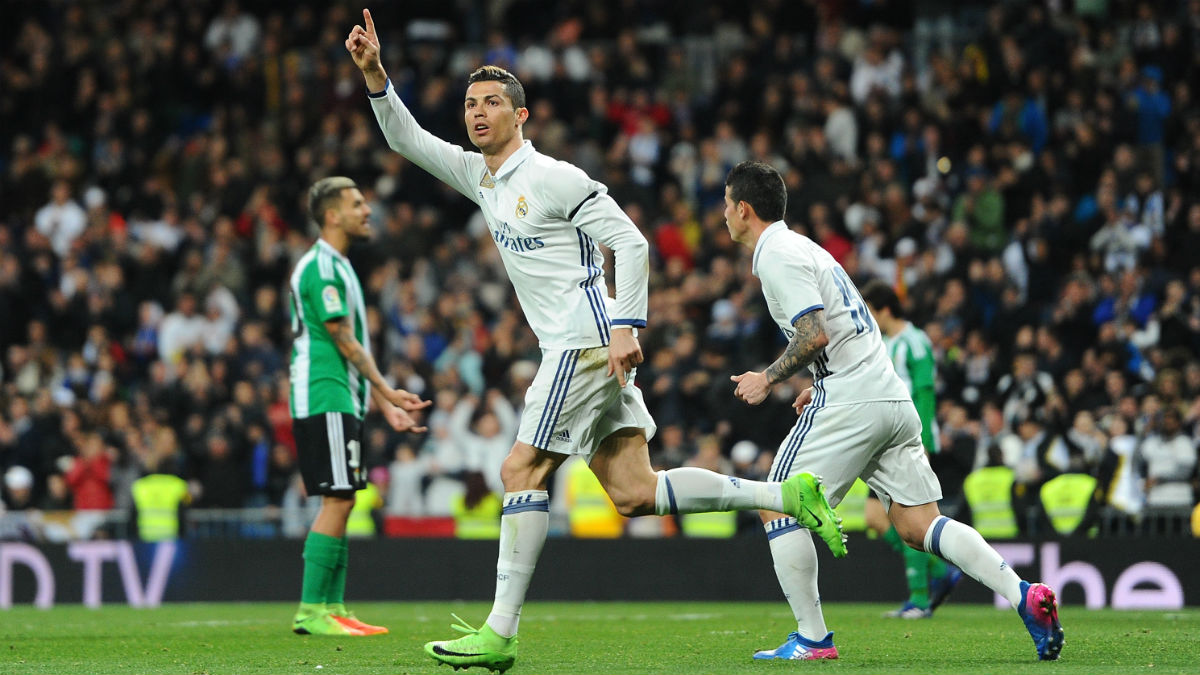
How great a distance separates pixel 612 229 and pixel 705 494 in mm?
1241

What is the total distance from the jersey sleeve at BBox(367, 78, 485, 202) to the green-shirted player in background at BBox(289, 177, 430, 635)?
1.92 m

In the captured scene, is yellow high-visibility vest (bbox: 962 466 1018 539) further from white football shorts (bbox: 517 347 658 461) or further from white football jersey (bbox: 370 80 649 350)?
white football shorts (bbox: 517 347 658 461)

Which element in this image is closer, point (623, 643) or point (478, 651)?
point (478, 651)

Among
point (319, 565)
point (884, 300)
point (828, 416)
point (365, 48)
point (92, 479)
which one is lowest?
point (319, 565)

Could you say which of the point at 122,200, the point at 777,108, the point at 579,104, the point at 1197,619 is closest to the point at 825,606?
the point at 1197,619

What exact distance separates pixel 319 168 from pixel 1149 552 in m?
12.2

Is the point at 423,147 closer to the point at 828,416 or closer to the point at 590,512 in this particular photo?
the point at 828,416

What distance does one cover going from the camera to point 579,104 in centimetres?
2156

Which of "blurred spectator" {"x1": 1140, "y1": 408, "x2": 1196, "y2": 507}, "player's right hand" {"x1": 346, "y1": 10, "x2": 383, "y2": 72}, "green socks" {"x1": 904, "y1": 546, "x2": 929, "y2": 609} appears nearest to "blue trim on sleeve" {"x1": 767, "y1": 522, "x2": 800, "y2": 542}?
"player's right hand" {"x1": 346, "y1": 10, "x2": 383, "y2": 72}

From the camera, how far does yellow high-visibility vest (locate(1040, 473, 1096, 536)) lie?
14362mm

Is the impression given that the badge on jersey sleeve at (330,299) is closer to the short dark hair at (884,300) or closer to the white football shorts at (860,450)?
the white football shorts at (860,450)

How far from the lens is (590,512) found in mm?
16438

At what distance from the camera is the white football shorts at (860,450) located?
775 centimetres

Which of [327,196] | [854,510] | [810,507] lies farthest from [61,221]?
[810,507]
